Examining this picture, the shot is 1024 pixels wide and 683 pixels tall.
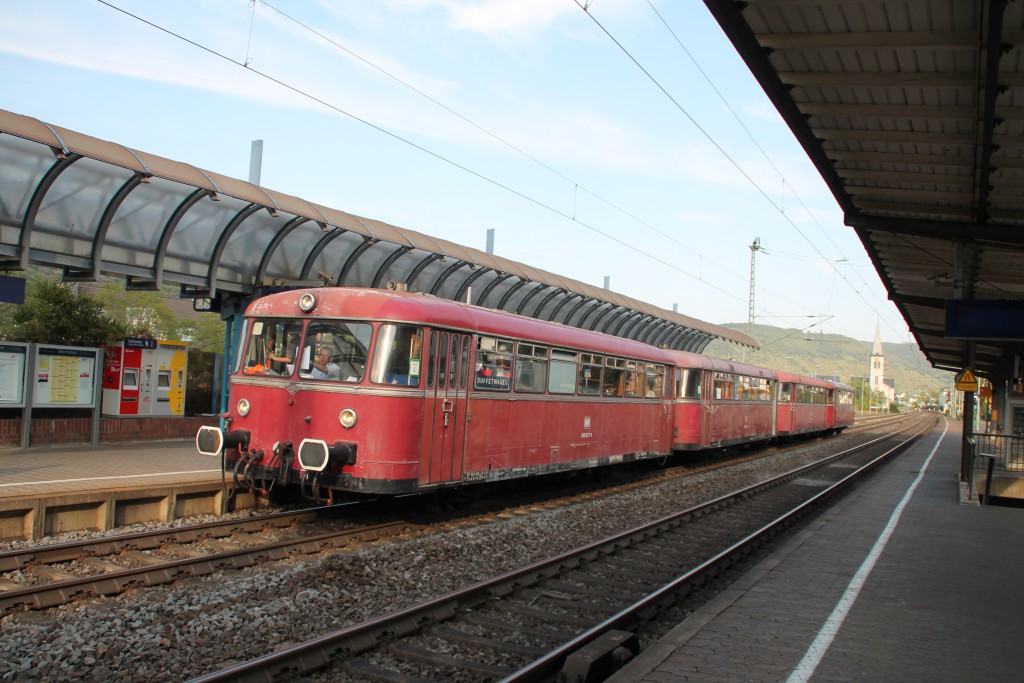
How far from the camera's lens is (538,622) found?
23.7 ft

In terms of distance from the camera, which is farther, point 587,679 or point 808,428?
point 808,428

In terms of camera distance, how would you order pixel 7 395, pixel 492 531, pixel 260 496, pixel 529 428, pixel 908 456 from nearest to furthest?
1. pixel 492 531
2. pixel 260 496
3. pixel 529 428
4. pixel 7 395
5. pixel 908 456

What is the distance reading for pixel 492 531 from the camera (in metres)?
10.9

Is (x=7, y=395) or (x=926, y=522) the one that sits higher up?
(x=7, y=395)

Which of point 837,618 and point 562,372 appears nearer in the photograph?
point 837,618

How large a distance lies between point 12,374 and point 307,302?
23.0ft

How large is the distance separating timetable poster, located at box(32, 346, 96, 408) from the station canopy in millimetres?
2000

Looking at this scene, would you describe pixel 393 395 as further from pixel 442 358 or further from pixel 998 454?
pixel 998 454

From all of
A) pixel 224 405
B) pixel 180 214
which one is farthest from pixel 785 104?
pixel 224 405

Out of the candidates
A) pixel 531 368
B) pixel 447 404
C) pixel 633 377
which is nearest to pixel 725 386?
pixel 633 377

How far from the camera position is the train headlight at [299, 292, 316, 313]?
10.7m

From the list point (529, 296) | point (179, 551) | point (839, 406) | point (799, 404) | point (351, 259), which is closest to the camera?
point (179, 551)

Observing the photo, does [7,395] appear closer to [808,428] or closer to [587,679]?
[587,679]

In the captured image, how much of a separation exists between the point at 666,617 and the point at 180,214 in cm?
1023
